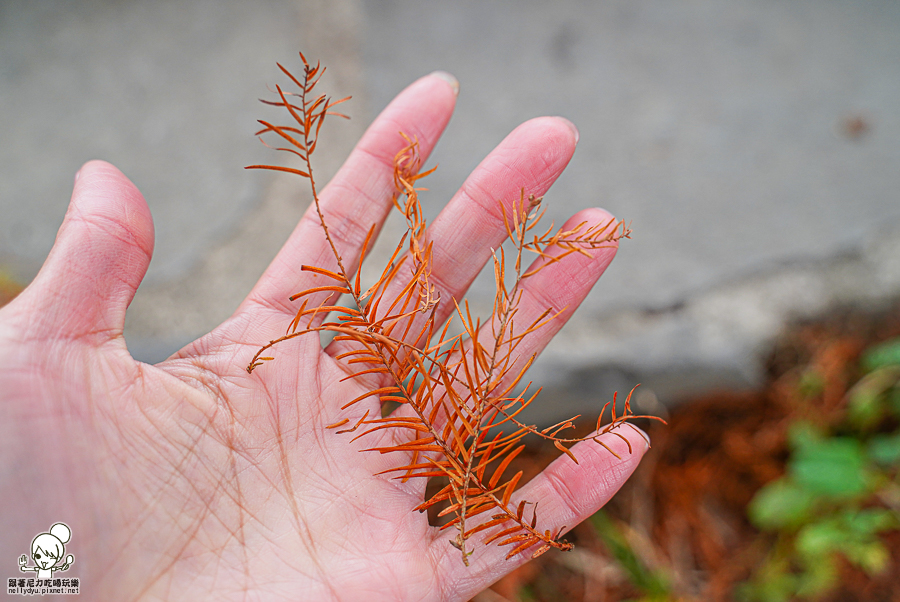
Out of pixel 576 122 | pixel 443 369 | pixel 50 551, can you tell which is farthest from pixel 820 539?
pixel 50 551

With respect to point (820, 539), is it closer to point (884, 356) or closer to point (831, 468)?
point (831, 468)

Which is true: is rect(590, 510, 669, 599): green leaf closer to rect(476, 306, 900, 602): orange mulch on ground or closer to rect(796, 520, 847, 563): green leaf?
rect(476, 306, 900, 602): orange mulch on ground

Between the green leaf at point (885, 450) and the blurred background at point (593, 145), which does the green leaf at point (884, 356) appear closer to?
the blurred background at point (593, 145)

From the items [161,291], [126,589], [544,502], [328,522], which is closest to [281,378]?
[328,522]

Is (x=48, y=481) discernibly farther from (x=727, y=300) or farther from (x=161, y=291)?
(x=727, y=300)

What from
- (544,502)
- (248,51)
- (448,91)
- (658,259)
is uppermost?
(248,51)

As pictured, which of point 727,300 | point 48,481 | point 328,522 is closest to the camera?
point 48,481
